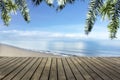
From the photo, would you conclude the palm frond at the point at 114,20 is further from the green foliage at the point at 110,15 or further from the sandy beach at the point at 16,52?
the sandy beach at the point at 16,52

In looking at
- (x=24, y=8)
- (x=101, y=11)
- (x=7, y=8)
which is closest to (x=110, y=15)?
(x=101, y=11)

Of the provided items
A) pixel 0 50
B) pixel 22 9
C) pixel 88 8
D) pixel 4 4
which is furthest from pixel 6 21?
pixel 0 50

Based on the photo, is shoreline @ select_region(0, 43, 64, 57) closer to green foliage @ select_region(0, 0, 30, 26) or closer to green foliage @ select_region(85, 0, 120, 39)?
green foliage @ select_region(0, 0, 30, 26)

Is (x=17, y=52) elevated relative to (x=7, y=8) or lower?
lower

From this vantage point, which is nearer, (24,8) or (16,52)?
(24,8)

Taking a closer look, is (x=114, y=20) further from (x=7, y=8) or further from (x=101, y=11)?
(x=7, y=8)

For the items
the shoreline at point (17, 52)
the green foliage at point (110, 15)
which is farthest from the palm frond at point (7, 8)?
the shoreline at point (17, 52)

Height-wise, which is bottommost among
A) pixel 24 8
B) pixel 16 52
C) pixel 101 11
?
pixel 16 52

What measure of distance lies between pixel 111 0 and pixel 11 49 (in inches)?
593

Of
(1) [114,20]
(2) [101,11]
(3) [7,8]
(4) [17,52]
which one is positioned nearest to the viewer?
(1) [114,20]

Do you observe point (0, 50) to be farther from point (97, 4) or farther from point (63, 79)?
point (97, 4)

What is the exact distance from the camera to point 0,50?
860 inches

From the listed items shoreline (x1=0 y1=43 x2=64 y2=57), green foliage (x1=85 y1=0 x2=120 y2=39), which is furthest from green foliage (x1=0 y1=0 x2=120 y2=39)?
shoreline (x1=0 y1=43 x2=64 y2=57)

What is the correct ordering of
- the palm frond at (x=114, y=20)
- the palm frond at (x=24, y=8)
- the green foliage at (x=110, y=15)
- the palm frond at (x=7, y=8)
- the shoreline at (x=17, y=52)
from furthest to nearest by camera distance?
the shoreline at (x=17, y=52) → the palm frond at (x=7, y=8) → the palm frond at (x=24, y=8) → the palm frond at (x=114, y=20) → the green foliage at (x=110, y=15)
